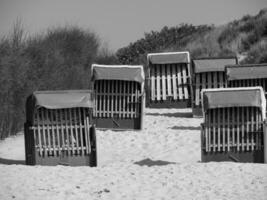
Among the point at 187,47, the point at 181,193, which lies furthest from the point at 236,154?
the point at 187,47

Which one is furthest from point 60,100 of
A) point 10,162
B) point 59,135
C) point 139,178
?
point 139,178

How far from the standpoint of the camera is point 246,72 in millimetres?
19953

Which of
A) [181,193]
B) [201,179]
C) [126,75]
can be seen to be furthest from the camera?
[126,75]

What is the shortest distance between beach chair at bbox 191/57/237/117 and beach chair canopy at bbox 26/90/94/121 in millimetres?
7837

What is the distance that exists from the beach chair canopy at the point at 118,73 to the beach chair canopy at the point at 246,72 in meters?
2.03

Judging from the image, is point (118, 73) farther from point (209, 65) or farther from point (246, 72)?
point (209, 65)

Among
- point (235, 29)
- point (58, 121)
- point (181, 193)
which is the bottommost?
point (181, 193)

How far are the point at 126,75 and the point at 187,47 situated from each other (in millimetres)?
24492

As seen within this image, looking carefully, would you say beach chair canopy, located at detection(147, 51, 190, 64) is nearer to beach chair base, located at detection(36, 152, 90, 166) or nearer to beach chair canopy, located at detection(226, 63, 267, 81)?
beach chair canopy, located at detection(226, 63, 267, 81)

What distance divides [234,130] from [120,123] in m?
5.38

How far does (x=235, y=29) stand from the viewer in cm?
4484

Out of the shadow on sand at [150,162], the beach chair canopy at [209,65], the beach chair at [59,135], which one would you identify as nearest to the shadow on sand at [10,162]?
the beach chair at [59,135]

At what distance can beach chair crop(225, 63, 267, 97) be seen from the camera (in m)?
19.9

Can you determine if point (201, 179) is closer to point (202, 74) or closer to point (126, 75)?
point (126, 75)
